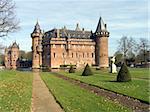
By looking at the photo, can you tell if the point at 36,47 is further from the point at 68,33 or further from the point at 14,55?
the point at 14,55

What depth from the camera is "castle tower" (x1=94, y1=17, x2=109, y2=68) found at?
92.7 meters

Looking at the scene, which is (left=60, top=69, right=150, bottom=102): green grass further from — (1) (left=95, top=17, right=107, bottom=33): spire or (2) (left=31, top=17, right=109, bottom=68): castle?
(1) (left=95, top=17, right=107, bottom=33): spire

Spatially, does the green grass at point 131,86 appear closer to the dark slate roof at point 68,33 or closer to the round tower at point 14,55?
the dark slate roof at point 68,33

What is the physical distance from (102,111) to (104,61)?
272 feet

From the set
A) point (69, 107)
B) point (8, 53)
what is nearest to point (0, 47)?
point (69, 107)

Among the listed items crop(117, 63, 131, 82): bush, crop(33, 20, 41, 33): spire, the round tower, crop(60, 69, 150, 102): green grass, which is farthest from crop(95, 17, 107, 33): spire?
crop(117, 63, 131, 82): bush

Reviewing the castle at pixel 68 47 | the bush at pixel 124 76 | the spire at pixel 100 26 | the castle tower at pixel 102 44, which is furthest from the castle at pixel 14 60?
the bush at pixel 124 76

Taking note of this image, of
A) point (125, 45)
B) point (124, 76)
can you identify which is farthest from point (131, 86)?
point (125, 45)

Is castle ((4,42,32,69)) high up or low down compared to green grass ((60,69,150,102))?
up

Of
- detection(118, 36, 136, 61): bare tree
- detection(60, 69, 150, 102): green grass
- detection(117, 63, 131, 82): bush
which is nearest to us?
detection(60, 69, 150, 102): green grass

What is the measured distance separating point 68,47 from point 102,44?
10.9 m

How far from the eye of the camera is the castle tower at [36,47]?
306 feet

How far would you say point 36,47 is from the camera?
94750 millimetres

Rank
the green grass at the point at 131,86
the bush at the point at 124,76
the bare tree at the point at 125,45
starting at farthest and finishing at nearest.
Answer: the bare tree at the point at 125,45 → the bush at the point at 124,76 → the green grass at the point at 131,86
